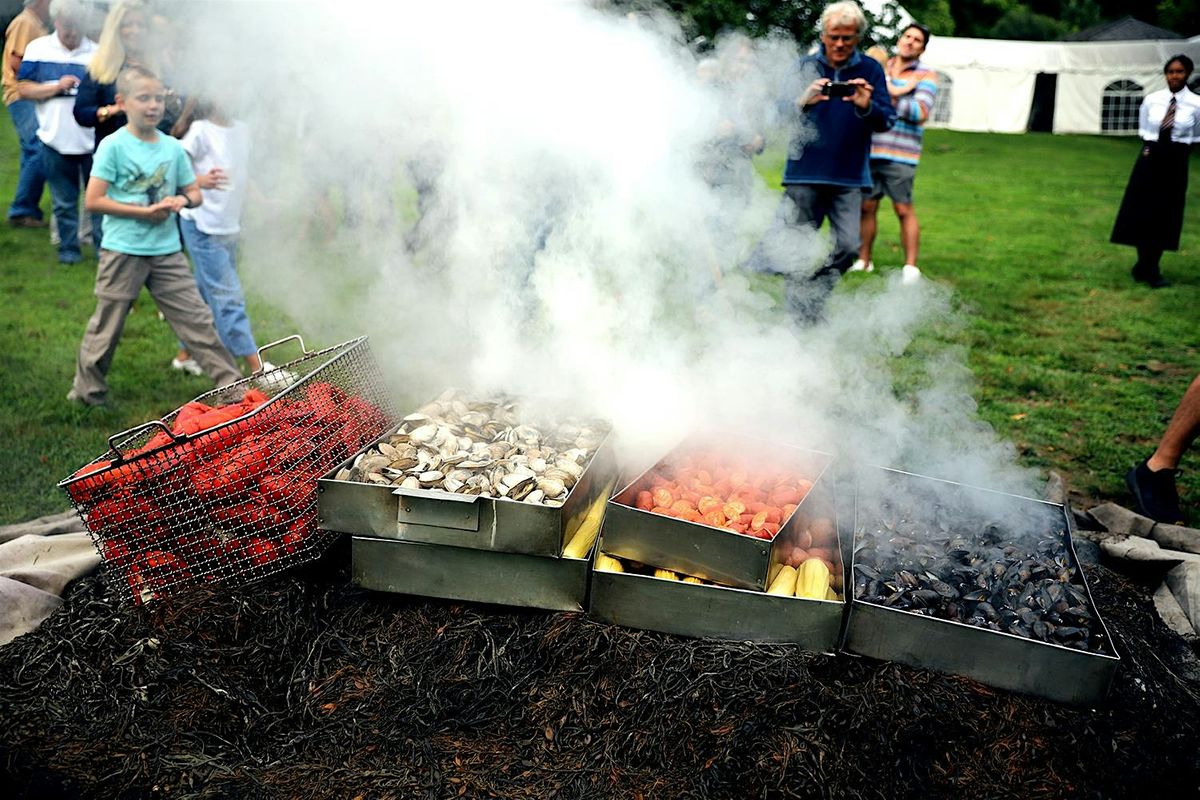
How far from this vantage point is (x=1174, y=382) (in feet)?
21.5

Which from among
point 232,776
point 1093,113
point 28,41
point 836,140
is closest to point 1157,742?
point 232,776

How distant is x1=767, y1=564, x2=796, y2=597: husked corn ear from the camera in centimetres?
305

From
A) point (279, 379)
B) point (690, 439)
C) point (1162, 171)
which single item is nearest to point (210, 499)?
point (279, 379)

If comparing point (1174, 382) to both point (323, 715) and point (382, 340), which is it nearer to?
point (382, 340)

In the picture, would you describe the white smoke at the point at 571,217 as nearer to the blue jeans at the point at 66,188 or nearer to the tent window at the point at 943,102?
the blue jeans at the point at 66,188

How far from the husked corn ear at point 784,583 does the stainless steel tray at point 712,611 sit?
75 millimetres

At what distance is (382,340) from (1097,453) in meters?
4.26

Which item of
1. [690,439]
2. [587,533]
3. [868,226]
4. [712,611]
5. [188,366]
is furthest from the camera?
[868,226]

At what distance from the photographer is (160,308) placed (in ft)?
18.1

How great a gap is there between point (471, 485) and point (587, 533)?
1.60 feet

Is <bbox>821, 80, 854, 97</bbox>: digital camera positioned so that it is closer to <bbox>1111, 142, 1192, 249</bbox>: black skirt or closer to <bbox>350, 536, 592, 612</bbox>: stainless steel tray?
<bbox>350, 536, 592, 612</bbox>: stainless steel tray

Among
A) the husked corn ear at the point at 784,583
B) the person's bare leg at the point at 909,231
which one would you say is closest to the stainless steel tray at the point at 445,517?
the husked corn ear at the point at 784,583

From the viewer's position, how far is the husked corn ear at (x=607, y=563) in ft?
10.5

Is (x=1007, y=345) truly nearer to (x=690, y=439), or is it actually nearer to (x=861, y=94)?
(x=861, y=94)
